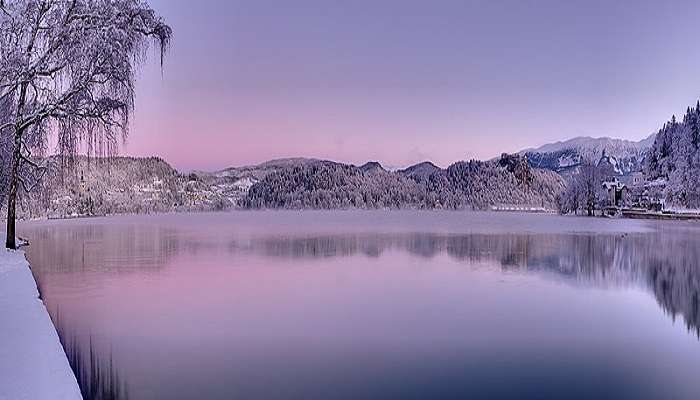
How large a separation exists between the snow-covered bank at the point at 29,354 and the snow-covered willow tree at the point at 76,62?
5.48 metres

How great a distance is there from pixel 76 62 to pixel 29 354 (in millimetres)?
10137

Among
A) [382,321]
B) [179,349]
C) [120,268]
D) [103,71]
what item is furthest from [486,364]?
[120,268]

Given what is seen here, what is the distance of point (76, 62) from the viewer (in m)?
15.4

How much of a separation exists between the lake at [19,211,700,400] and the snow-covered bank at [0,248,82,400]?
30.6 inches

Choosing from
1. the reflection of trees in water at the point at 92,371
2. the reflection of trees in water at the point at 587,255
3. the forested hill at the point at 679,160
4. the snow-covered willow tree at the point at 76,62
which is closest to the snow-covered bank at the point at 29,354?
the reflection of trees in water at the point at 92,371

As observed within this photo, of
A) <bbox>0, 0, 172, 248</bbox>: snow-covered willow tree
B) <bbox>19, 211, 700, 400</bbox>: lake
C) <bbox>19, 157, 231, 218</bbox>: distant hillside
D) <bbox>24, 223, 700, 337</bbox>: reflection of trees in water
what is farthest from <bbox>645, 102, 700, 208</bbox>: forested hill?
<bbox>0, 0, 172, 248</bbox>: snow-covered willow tree

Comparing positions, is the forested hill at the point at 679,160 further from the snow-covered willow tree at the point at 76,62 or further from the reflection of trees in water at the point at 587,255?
the snow-covered willow tree at the point at 76,62

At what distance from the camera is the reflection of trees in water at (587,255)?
55.5ft

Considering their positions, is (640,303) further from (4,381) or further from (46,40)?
(46,40)

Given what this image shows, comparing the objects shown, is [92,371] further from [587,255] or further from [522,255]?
[587,255]

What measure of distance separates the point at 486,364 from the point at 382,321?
11.1 feet

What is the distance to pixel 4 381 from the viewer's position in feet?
20.1

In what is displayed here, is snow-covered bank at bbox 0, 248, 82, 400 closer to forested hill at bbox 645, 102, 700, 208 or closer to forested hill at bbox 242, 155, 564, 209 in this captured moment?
forested hill at bbox 645, 102, 700, 208

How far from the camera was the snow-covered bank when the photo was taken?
6031 mm
